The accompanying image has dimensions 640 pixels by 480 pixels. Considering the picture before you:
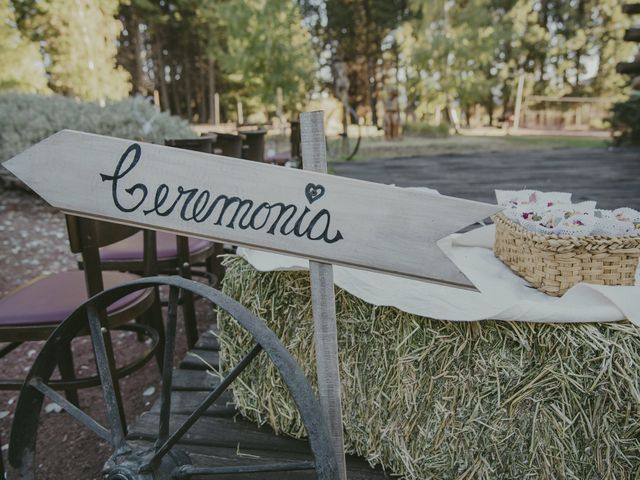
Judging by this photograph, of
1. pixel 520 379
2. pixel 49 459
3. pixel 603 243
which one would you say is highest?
pixel 603 243

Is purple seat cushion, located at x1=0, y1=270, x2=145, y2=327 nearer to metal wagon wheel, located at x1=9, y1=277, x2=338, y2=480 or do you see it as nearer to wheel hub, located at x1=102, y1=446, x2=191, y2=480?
metal wagon wheel, located at x1=9, y1=277, x2=338, y2=480

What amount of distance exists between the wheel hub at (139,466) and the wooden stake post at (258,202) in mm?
536

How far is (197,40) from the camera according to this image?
82.5 feet

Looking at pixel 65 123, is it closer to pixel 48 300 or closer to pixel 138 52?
pixel 48 300

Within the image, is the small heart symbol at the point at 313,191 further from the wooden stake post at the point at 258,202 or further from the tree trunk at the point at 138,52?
the tree trunk at the point at 138,52

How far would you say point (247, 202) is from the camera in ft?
3.19

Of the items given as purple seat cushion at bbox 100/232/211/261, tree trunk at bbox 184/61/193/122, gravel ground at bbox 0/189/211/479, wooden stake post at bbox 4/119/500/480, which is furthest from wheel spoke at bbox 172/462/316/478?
tree trunk at bbox 184/61/193/122

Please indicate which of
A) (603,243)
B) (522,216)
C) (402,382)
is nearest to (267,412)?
(402,382)

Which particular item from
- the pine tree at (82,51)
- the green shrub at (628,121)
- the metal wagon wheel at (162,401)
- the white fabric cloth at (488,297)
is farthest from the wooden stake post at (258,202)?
the pine tree at (82,51)

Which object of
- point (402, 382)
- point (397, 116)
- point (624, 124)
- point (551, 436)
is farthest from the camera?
point (397, 116)

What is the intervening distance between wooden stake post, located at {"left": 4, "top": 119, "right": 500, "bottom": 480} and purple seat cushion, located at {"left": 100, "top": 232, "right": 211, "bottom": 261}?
4.77ft

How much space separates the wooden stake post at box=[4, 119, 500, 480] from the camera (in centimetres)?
94

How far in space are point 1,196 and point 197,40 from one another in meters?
21.2

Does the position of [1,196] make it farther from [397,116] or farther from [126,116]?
[397,116]
